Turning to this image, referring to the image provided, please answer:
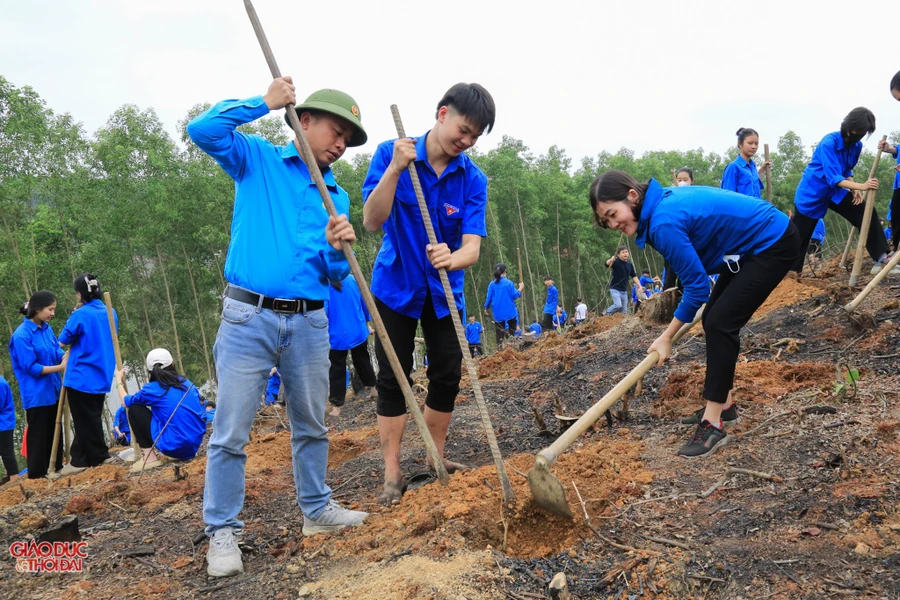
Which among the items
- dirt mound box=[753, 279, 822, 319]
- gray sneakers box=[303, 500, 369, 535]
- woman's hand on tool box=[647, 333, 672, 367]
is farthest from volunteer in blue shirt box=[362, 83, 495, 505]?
dirt mound box=[753, 279, 822, 319]

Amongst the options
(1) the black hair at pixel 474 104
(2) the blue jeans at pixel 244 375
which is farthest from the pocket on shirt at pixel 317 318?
(1) the black hair at pixel 474 104

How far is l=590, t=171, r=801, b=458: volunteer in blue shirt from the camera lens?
3.21 m

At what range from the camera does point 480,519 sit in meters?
2.63

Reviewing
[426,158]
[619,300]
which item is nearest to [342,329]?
[426,158]

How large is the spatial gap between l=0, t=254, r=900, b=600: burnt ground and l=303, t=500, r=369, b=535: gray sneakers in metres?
0.10

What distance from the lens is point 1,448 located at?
7.46 m

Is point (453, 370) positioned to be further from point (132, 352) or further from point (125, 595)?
point (132, 352)

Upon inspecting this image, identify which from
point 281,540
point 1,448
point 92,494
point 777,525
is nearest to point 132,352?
point 1,448

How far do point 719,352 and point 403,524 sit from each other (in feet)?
6.22

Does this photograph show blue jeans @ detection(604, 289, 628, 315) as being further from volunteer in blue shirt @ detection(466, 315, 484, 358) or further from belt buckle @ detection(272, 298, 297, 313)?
belt buckle @ detection(272, 298, 297, 313)

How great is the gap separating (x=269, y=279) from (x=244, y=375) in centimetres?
41

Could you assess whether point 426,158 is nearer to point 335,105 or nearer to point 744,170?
point 335,105

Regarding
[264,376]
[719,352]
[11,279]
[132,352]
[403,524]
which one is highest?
[11,279]

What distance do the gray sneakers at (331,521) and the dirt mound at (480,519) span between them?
0.23 ft
